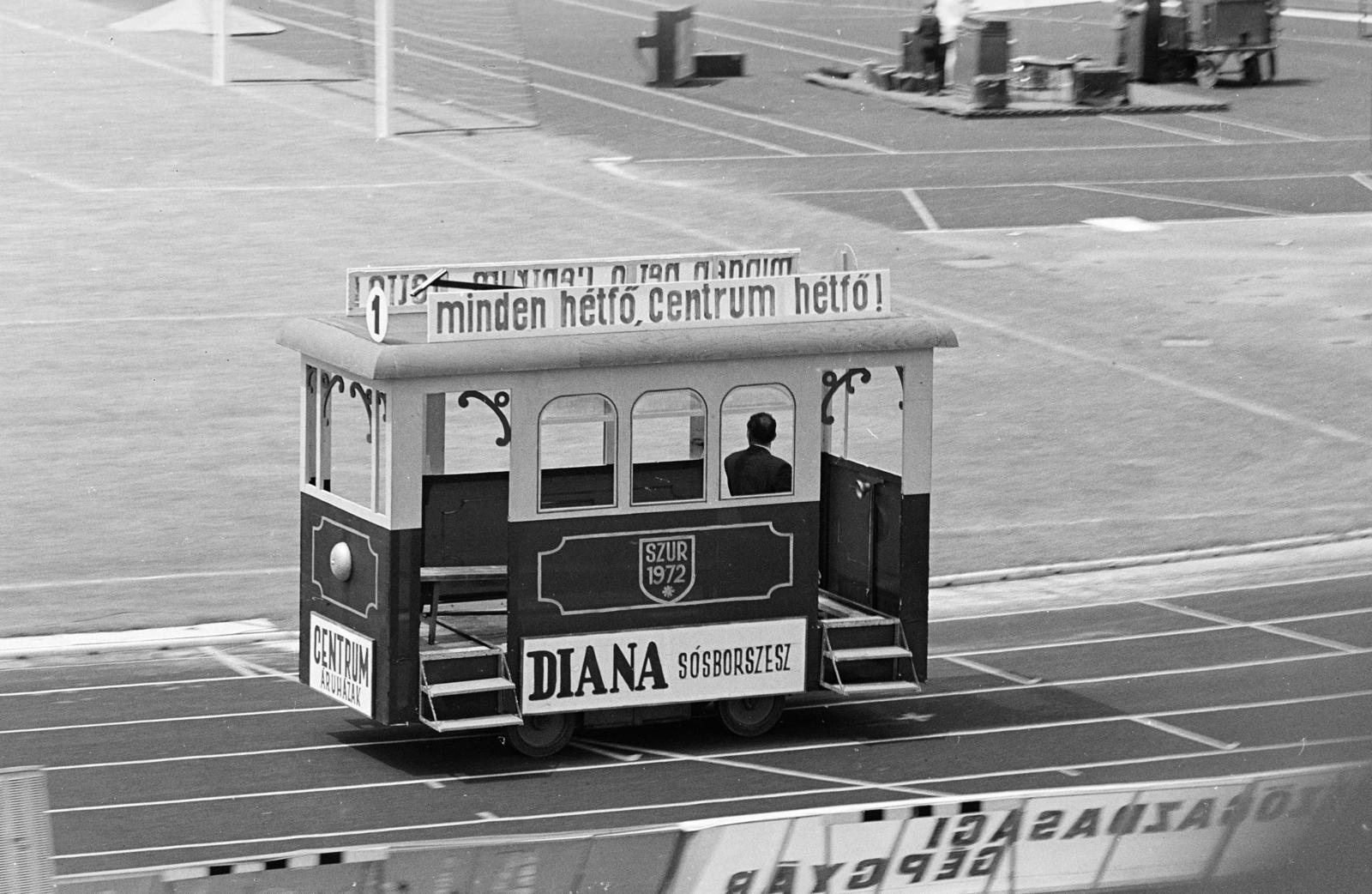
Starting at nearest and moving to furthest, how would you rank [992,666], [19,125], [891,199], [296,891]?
1. [296,891]
2. [992,666]
3. [891,199]
4. [19,125]

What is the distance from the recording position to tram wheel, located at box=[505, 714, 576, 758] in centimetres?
1286

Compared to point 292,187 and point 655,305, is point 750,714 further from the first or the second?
point 292,187

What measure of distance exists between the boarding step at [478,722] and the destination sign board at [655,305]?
6.87 ft

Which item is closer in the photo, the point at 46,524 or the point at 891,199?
the point at 46,524

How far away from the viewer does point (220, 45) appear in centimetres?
3672

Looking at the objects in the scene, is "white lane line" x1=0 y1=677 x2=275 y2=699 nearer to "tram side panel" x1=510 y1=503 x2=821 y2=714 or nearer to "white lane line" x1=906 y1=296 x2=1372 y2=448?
"tram side panel" x1=510 y1=503 x2=821 y2=714

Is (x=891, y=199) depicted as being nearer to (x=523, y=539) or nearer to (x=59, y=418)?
(x=59, y=418)

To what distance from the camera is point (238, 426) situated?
21.5 m

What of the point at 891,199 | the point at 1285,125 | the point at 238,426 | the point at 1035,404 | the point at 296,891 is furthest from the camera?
the point at 1285,125

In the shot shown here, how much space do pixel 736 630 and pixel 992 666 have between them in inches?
109

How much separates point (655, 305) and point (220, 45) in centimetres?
2559

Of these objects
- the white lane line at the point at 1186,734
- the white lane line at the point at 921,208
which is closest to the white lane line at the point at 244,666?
the white lane line at the point at 1186,734

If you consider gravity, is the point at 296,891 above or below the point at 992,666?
above

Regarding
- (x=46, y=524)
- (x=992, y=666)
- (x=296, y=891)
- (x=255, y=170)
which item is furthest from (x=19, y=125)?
(x=296, y=891)
